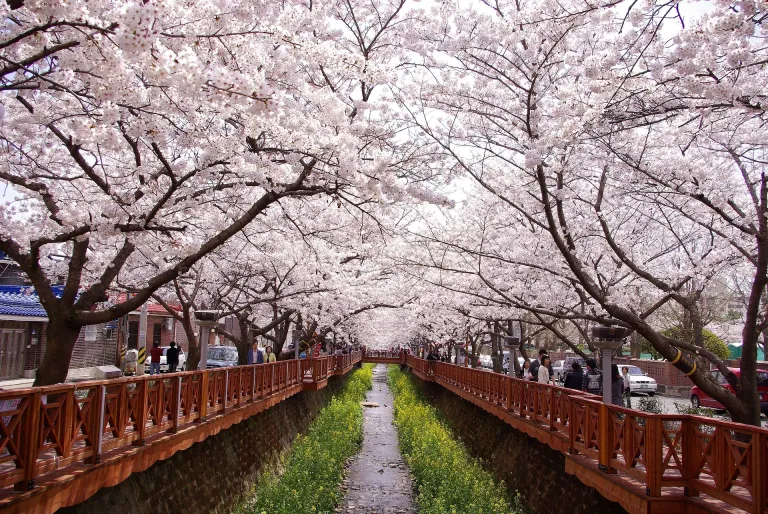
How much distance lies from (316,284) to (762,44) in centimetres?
1571

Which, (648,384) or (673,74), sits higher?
(673,74)

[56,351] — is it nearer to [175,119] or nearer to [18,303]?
[175,119]

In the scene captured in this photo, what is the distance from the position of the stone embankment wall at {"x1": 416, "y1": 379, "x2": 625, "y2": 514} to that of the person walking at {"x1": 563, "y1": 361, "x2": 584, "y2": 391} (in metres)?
1.48

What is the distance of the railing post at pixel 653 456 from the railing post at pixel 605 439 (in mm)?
1178

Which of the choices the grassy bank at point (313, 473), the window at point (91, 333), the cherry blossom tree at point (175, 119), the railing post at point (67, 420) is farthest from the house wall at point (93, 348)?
the railing post at point (67, 420)

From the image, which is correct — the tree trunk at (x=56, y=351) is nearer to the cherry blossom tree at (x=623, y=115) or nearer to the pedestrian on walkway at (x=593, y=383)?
the cherry blossom tree at (x=623, y=115)

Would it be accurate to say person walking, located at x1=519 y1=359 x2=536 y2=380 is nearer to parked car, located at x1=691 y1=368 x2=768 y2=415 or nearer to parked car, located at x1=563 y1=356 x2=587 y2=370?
parked car, located at x1=563 y1=356 x2=587 y2=370

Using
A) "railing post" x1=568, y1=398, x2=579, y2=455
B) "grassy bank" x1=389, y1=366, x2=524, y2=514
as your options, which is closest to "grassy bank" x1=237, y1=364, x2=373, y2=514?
"grassy bank" x1=389, y1=366, x2=524, y2=514

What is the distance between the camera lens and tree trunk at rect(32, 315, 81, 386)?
9062 millimetres

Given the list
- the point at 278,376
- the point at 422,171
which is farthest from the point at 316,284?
the point at 422,171

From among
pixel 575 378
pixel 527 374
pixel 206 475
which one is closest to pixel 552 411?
pixel 575 378

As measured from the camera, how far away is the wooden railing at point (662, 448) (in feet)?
19.7

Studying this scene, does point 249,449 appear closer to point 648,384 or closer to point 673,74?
point 673,74

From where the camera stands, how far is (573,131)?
8.97m
